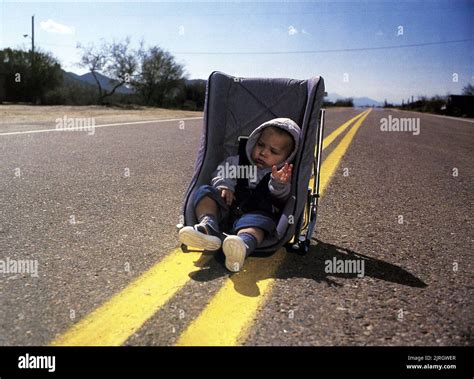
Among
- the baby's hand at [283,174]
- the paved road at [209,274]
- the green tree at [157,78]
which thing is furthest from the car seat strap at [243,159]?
the green tree at [157,78]

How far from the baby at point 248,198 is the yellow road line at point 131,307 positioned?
20 cm

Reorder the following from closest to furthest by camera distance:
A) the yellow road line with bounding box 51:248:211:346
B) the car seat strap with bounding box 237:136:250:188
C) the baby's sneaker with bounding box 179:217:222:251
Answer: the yellow road line with bounding box 51:248:211:346, the baby's sneaker with bounding box 179:217:222:251, the car seat strap with bounding box 237:136:250:188

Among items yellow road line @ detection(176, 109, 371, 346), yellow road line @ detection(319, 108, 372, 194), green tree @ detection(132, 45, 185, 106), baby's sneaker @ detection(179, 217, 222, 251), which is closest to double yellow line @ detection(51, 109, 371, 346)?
yellow road line @ detection(176, 109, 371, 346)

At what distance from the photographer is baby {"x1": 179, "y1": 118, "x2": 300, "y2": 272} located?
2643mm

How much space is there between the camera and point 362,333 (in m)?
1.92

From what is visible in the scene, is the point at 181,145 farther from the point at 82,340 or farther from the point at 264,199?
the point at 82,340

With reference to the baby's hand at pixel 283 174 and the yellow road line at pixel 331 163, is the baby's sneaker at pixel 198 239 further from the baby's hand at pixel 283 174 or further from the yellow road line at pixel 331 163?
the yellow road line at pixel 331 163

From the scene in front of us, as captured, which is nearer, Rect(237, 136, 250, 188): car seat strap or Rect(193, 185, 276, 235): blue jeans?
Rect(193, 185, 276, 235): blue jeans

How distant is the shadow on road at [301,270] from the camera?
2.47 metres

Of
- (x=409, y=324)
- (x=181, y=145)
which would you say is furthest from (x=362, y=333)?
(x=181, y=145)

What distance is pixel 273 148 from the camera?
3.29m

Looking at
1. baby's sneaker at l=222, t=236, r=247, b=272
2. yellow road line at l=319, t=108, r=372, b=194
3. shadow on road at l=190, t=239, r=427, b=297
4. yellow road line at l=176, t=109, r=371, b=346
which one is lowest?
yellow road line at l=176, t=109, r=371, b=346

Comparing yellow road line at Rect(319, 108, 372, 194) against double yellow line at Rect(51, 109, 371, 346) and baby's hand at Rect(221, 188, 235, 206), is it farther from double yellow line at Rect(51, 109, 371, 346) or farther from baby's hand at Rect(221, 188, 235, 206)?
double yellow line at Rect(51, 109, 371, 346)

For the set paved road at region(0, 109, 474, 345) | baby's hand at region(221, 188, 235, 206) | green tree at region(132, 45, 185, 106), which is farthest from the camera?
green tree at region(132, 45, 185, 106)
